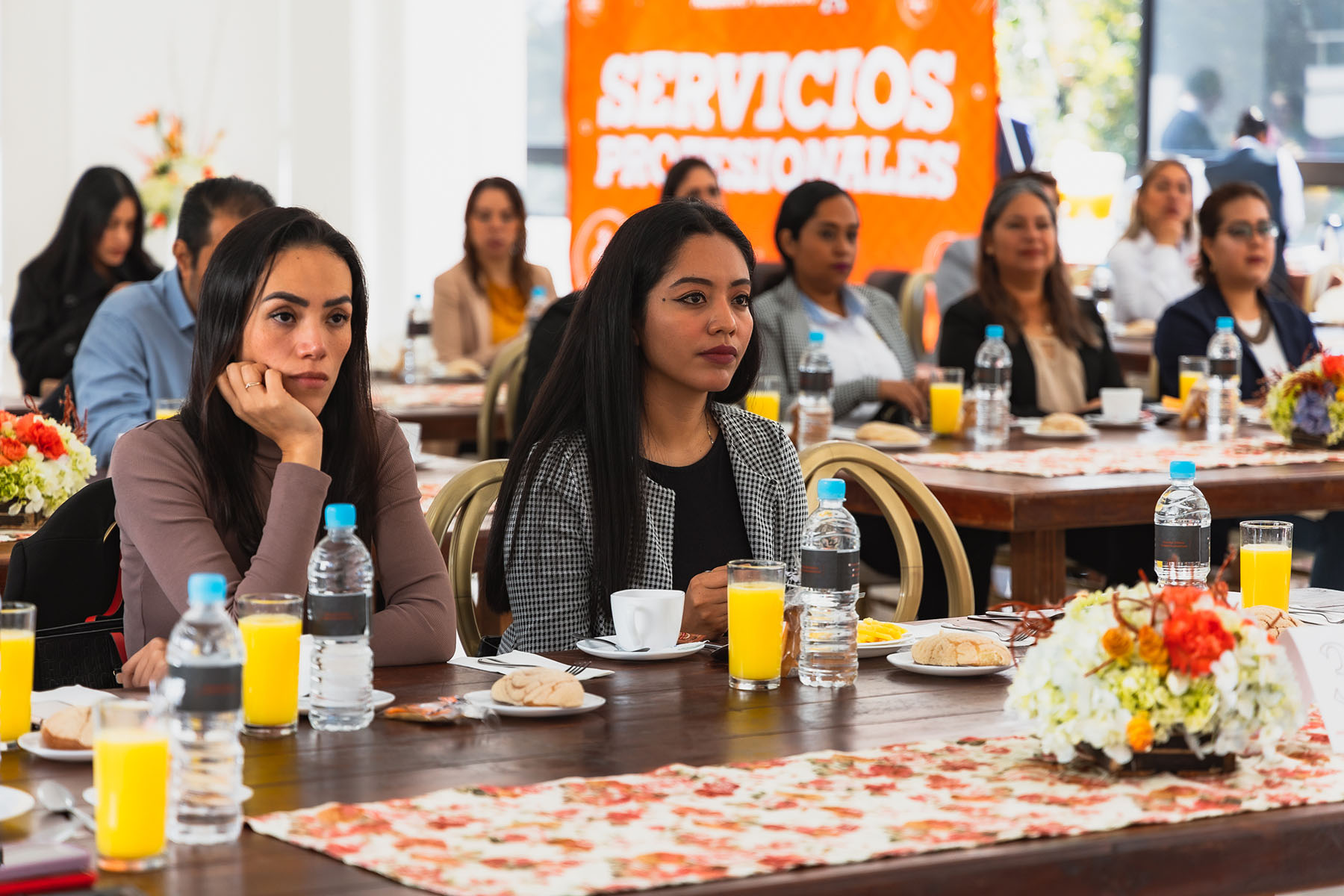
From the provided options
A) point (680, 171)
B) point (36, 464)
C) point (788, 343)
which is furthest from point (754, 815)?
point (680, 171)

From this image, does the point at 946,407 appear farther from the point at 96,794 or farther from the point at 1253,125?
the point at 1253,125

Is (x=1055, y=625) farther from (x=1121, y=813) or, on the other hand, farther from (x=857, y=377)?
(x=857, y=377)

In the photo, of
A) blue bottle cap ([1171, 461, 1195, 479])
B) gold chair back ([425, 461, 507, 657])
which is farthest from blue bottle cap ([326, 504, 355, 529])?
blue bottle cap ([1171, 461, 1195, 479])

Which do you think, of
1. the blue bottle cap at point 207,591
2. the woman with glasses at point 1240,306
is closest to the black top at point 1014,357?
the woman with glasses at point 1240,306

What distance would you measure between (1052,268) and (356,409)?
2.75 metres

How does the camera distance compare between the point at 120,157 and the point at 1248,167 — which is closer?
the point at 120,157

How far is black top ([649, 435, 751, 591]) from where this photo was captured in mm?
2260

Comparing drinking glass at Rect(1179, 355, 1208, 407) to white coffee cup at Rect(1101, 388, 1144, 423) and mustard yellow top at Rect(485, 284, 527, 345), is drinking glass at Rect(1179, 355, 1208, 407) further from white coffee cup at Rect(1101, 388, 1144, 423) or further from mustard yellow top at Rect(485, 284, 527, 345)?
mustard yellow top at Rect(485, 284, 527, 345)

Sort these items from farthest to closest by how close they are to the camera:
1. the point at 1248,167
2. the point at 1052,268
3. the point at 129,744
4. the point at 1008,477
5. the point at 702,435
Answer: the point at 1248,167, the point at 1052,268, the point at 1008,477, the point at 702,435, the point at 129,744

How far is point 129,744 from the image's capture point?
117 cm

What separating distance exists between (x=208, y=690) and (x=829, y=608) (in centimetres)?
69

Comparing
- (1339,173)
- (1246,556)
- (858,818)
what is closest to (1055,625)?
(858,818)

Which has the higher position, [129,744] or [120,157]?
[120,157]

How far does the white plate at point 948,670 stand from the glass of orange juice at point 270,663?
2.05 feet
